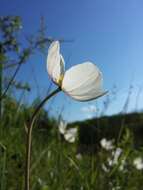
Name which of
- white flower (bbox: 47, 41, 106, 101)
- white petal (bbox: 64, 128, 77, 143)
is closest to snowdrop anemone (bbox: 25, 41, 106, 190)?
white flower (bbox: 47, 41, 106, 101)

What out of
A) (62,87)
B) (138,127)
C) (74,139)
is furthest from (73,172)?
(138,127)

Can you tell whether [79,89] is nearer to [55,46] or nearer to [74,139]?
[55,46]

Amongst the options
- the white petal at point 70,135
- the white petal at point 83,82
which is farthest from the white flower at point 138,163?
the white petal at point 83,82

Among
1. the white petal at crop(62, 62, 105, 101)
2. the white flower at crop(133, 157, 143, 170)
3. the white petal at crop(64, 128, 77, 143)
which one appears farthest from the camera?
the white flower at crop(133, 157, 143, 170)

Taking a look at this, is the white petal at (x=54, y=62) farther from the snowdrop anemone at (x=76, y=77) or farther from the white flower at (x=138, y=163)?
→ the white flower at (x=138, y=163)

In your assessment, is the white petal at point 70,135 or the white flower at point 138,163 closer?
the white petal at point 70,135

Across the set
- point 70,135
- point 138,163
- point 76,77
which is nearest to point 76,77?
point 76,77

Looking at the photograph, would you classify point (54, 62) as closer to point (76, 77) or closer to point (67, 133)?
point (76, 77)

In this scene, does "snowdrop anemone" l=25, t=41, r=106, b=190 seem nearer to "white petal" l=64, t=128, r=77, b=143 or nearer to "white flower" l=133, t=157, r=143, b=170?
"white petal" l=64, t=128, r=77, b=143
